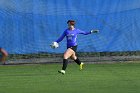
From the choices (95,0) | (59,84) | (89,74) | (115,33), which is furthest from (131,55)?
(59,84)

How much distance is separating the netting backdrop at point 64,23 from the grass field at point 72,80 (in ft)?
4.28

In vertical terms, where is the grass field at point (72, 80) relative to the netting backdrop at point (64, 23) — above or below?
below

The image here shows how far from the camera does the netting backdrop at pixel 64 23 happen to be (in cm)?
2042

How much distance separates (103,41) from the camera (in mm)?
20750

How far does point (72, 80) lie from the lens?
1452 cm

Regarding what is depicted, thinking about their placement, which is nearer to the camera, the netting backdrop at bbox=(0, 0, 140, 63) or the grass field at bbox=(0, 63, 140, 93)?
the grass field at bbox=(0, 63, 140, 93)

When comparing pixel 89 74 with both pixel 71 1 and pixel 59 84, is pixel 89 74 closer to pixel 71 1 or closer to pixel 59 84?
pixel 59 84

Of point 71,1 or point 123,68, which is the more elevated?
point 71,1

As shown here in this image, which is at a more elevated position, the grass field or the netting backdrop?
the netting backdrop

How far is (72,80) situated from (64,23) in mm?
6430

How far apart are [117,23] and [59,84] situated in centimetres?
782

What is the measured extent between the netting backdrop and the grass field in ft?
4.28

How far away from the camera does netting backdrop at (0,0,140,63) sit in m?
20.4

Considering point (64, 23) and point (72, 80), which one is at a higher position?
point (64, 23)
